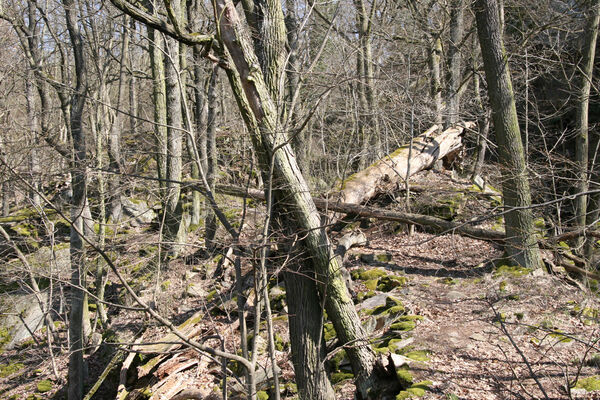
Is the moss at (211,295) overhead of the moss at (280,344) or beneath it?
overhead

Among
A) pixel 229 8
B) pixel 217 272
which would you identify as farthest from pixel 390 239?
pixel 229 8

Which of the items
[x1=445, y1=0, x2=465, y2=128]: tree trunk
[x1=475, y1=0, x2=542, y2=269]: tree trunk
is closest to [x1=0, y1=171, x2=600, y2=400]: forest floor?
[x1=475, y1=0, x2=542, y2=269]: tree trunk

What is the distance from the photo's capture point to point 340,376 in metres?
6.29

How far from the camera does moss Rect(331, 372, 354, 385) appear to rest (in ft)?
20.4

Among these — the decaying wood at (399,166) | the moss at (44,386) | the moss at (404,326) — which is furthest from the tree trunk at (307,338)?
the moss at (44,386)

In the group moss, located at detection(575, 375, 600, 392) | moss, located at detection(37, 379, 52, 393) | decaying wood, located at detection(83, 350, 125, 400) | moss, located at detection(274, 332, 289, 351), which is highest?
moss, located at detection(575, 375, 600, 392)

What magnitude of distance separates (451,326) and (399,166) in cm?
462

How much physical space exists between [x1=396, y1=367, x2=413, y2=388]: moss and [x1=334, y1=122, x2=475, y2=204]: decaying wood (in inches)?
156

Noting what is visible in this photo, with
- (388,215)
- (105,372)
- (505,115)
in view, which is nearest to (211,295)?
(105,372)

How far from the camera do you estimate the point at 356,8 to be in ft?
43.4

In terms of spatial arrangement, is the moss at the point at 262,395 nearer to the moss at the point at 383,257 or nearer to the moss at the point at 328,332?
the moss at the point at 328,332

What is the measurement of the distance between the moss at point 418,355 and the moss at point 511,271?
97.7 inches

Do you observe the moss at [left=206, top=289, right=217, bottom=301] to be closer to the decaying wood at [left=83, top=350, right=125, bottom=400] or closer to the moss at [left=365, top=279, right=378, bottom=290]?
the decaying wood at [left=83, top=350, right=125, bottom=400]

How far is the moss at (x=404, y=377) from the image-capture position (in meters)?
5.29
